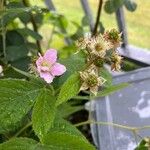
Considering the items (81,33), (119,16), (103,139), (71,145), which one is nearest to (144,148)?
(71,145)

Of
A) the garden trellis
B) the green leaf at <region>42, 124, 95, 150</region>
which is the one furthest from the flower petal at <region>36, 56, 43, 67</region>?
the garden trellis

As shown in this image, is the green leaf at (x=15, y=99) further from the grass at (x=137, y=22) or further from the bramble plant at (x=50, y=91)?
the grass at (x=137, y=22)

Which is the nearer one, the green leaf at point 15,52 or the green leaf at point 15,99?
the green leaf at point 15,99

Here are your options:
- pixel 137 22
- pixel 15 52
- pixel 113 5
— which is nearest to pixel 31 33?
pixel 15 52

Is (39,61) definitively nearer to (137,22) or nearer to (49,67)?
(49,67)

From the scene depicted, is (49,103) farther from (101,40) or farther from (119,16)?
(119,16)

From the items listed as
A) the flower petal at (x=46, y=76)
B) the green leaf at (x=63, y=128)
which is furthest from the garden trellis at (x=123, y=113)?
the flower petal at (x=46, y=76)
